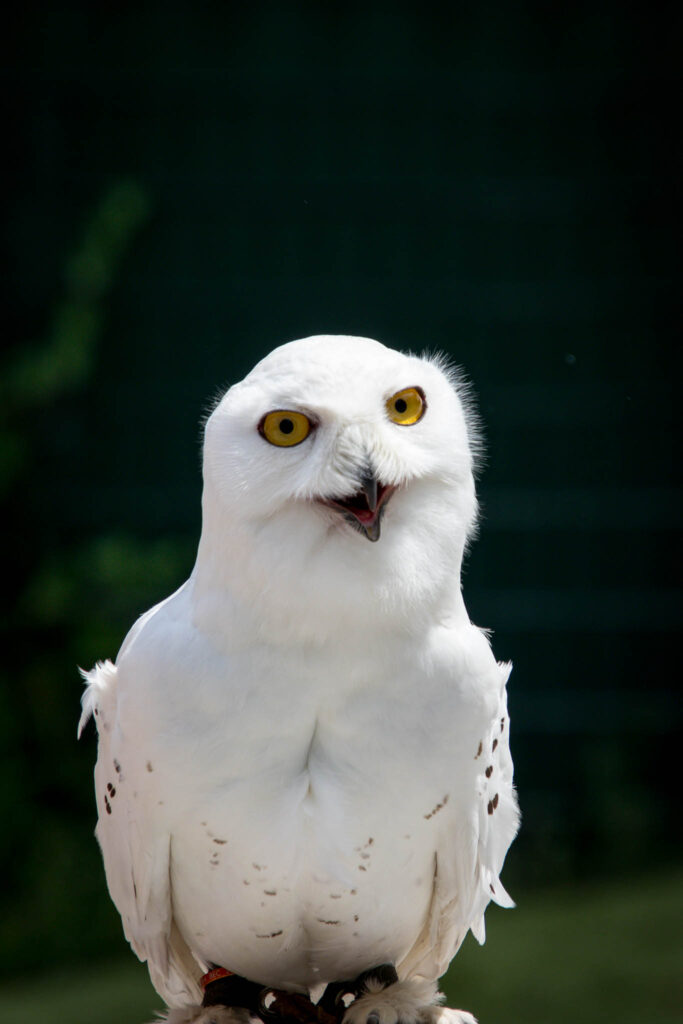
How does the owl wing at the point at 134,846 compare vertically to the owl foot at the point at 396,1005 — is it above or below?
above

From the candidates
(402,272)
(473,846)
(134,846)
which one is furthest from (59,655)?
(473,846)

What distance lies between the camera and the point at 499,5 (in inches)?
165

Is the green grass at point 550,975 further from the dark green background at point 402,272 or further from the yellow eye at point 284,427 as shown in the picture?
the yellow eye at point 284,427

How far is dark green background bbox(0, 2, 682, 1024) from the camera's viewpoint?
4.12m

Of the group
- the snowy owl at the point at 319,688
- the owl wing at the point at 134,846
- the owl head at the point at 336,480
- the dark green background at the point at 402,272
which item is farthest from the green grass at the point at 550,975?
the owl head at the point at 336,480

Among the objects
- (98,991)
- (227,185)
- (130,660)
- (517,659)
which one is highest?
(227,185)

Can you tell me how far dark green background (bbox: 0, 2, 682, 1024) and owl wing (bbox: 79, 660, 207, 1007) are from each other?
196cm

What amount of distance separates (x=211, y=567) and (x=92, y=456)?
2474 mm

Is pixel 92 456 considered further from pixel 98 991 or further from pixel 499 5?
pixel 499 5

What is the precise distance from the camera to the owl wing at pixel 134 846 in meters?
1.88

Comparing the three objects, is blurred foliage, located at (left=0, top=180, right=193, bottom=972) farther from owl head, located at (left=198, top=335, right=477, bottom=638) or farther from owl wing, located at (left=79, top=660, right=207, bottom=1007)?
owl head, located at (left=198, top=335, right=477, bottom=638)

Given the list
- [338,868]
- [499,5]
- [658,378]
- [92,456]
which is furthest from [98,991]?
[499,5]

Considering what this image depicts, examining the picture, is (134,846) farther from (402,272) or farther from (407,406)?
(402,272)

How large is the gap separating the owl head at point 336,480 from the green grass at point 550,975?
2197 millimetres
